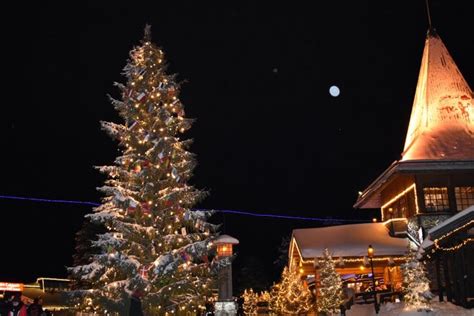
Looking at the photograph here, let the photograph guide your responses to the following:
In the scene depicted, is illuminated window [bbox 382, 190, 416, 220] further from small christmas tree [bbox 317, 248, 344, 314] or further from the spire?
small christmas tree [bbox 317, 248, 344, 314]

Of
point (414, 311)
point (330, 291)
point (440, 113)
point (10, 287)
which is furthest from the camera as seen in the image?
point (10, 287)

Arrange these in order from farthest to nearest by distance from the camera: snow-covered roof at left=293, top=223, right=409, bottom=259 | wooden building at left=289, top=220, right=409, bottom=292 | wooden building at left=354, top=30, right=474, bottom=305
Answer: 1. snow-covered roof at left=293, top=223, right=409, bottom=259
2. wooden building at left=289, top=220, right=409, bottom=292
3. wooden building at left=354, top=30, right=474, bottom=305

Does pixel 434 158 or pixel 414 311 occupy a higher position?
pixel 434 158

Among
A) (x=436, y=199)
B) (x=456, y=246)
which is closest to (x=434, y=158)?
(x=436, y=199)

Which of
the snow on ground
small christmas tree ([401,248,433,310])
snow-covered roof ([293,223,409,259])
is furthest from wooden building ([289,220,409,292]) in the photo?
small christmas tree ([401,248,433,310])

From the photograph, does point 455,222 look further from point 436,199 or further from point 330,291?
point 436,199

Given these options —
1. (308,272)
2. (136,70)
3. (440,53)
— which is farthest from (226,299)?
(440,53)

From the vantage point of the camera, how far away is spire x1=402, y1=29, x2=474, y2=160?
3033 cm

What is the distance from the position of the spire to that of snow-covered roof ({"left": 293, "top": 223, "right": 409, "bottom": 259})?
4.64 m

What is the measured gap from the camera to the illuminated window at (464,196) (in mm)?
29000

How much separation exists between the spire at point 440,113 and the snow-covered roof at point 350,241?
15.2 ft

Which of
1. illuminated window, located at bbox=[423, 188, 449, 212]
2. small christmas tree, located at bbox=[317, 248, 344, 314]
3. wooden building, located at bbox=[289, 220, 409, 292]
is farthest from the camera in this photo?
wooden building, located at bbox=[289, 220, 409, 292]

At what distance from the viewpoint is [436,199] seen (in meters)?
29.1

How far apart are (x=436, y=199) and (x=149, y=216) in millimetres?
17090
